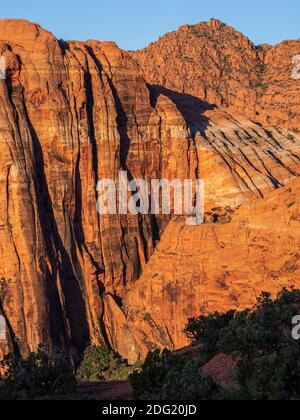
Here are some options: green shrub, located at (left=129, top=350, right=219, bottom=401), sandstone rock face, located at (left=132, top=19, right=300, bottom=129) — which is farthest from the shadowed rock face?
green shrub, located at (left=129, top=350, right=219, bottom=401)

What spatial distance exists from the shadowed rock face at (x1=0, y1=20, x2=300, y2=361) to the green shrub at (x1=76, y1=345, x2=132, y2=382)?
2018 millimetres

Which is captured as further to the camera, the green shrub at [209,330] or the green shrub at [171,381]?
the green shrub at [209,330]

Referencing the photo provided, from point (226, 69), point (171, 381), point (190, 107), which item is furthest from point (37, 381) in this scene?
point (226, 69)

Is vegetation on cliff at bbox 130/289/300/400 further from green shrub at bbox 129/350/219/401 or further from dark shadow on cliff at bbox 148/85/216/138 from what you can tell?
dark shadow on cliff at bbox 148/85/216/138

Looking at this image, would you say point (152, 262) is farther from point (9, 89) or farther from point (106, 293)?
point (9, 89)

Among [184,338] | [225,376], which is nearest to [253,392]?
[225,376]

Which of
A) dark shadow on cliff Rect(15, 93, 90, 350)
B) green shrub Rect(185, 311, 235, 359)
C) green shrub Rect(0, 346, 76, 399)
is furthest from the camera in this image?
dark shadow on cliff Rect(15, 93, 90, 350)

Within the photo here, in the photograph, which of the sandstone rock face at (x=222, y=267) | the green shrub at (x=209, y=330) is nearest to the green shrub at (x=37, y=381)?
the green shrub at (x=209, y=330)

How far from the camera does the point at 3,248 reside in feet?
230

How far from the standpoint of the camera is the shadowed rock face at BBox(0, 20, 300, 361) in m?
70.2

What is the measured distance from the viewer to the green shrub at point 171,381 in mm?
39000

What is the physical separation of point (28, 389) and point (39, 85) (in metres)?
33.3

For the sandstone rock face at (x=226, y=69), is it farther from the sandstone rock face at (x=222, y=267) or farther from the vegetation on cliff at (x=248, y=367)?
the vegetation on cliff at (x=248, y=367)

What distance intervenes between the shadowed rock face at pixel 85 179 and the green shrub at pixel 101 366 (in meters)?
2.02
